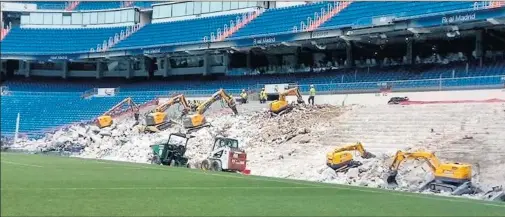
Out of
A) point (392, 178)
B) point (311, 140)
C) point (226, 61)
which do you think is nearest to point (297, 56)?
point (226, 61)

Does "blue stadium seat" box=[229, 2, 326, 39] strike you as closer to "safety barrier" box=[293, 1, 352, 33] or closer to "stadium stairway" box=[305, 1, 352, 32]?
"safety barrier" box=[293, 1, 352, 33]

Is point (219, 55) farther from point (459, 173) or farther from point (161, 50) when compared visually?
point (459, 173)

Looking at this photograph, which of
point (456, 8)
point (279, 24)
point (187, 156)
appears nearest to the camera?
point (187, 156)

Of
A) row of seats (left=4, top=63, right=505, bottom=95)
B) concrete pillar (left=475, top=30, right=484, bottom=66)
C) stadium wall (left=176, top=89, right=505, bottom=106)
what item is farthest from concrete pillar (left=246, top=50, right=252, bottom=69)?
concrete pillar (left=475, top=30, right=484, bottom=66)

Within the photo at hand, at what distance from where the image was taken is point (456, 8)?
28406 mm

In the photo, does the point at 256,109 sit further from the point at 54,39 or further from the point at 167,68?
the point at 54,39

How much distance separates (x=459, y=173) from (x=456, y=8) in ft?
47.4

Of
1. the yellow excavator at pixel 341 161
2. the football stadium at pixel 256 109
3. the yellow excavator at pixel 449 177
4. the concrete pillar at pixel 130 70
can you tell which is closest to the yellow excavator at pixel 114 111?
the football stadium at pixel 256 109

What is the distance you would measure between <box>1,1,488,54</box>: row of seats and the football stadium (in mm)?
170

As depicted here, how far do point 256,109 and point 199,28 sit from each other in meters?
12.8

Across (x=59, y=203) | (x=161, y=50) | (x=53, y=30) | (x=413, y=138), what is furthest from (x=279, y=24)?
(x=59, y=203)

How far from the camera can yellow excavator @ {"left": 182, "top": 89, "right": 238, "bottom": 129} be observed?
29.6 meters

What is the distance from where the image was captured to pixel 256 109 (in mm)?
31516

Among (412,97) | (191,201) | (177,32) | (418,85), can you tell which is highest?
(177,32)
